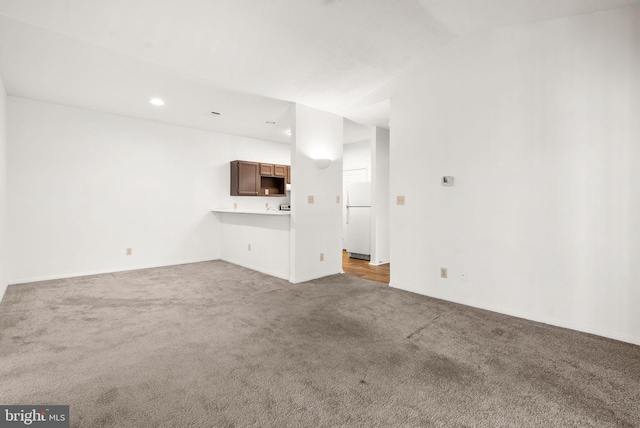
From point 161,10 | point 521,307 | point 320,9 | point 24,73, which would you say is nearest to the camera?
point 161,10

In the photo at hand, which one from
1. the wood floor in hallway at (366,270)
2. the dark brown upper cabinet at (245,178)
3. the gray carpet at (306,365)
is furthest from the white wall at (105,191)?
the wood floor in hallway at (366,270)

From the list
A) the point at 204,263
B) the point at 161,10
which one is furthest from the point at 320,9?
the point at 204,263

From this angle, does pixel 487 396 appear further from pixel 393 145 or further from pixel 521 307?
pixel 393 145

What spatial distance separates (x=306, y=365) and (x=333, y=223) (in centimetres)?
286

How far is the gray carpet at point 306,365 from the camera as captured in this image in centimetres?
161

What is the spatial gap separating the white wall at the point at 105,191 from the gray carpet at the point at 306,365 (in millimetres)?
1216

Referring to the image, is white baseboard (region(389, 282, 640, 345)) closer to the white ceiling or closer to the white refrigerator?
the white refrigerator

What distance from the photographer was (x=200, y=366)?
→ 2.06 m

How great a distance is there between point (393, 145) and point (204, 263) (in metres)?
3.96

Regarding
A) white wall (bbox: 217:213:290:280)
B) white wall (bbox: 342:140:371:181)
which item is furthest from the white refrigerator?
white wall (bbox: 217:213:290:280)

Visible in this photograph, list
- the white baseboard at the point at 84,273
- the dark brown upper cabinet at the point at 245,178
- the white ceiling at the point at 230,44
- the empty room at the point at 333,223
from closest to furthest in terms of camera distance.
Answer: the empty room at the point at 333,223 → the white ceiling at the point at 230,44 → the white baseboard at the point at 84,273 → the dark brown upper cabinet at the point at 245,178

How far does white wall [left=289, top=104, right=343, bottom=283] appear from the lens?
169 inches

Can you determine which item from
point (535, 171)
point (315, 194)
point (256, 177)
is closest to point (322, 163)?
point (315, 194)

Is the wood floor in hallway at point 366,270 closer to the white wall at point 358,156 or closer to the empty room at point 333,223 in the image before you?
the empty room at point 333,223
